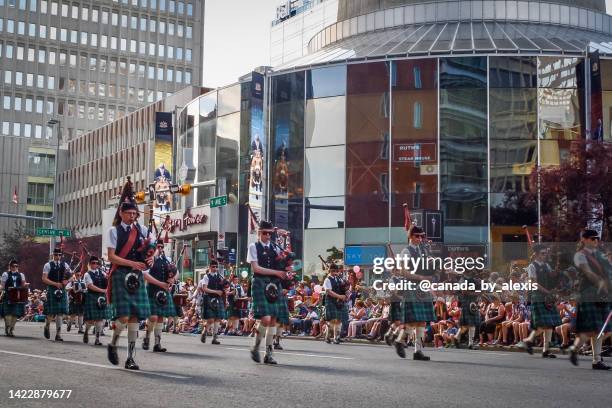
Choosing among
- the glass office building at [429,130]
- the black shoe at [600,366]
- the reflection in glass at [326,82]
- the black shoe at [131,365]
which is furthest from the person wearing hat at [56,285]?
the reflection in glass at [326,82]

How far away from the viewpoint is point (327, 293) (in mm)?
22266

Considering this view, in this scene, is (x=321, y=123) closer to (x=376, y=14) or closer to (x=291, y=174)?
(x=291, y=174)

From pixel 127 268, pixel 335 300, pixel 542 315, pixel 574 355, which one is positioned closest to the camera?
pixel 127 268

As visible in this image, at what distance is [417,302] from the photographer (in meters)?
15.6

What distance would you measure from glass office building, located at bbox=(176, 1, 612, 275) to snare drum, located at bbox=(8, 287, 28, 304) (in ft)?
60.3

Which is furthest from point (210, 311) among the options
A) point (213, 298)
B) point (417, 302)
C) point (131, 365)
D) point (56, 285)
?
point (131, 365)

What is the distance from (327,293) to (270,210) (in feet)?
73.7

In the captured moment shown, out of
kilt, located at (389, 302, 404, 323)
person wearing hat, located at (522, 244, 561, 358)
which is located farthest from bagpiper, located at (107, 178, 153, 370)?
kilt, located at (389, 302, 404, 323)

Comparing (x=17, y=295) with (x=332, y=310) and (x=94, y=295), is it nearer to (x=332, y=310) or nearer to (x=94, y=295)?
(x=94, y=295)

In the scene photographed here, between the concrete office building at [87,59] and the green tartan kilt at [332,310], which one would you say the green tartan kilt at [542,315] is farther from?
the concrete office building at [87,59]

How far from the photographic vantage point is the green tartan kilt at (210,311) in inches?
856

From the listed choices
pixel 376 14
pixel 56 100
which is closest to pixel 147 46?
pixel 56 100

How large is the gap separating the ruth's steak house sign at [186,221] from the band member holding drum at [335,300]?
86.6 feet

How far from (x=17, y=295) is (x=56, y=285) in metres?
2.25
